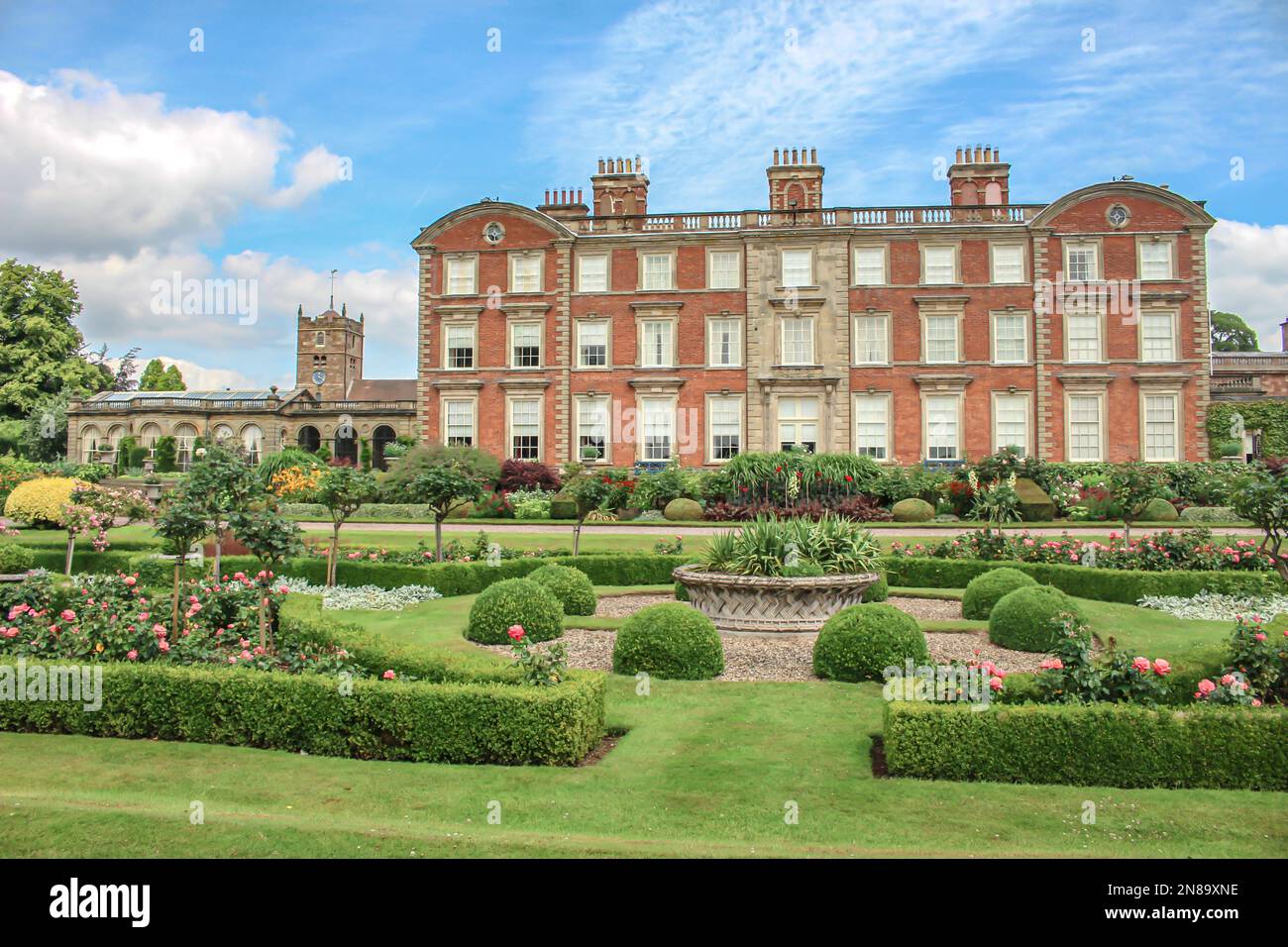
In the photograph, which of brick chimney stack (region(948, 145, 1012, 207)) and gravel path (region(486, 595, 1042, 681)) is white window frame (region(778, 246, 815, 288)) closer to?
brick chimney stack (region(948, 145, 1012, 207))

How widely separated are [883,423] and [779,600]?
80.1 ft

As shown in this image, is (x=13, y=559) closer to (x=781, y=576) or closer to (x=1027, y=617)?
(x=781, y=576)

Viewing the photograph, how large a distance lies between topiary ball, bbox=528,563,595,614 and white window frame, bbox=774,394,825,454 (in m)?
22.4

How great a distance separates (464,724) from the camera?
7.32 m

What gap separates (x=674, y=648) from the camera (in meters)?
10.4

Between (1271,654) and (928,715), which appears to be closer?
(928,715)

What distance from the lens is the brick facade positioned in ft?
115

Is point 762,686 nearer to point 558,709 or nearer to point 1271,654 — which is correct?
point 558,709

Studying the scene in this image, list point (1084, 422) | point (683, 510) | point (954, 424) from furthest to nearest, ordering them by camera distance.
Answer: point (954, 424) < point (1084, 422) < point (683, 510)

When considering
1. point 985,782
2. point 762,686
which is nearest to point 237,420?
point 762,686

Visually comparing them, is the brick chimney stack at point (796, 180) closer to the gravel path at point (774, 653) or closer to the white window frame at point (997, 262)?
the white window frame at point (997, 262)

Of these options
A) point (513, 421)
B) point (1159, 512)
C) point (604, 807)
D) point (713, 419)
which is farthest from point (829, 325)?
point (604, 807)

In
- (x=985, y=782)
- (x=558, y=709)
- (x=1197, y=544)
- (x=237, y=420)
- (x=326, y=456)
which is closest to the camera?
(x=985, y=782)

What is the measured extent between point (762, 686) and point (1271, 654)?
14.8ft
